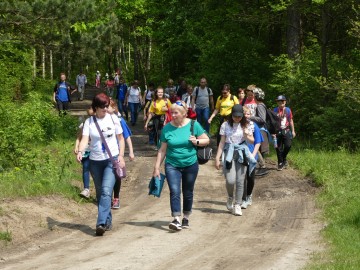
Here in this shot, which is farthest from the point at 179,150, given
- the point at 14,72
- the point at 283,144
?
the point at 14,72

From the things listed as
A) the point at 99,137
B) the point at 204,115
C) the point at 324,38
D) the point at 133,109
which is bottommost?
the point at 133,109

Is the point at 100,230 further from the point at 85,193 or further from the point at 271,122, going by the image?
the point at 271,122

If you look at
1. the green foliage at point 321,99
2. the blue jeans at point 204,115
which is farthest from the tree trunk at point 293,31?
the blue jeans at point 204,115

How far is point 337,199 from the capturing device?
12.1 meters

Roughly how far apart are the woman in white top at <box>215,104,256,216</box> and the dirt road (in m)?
0.44

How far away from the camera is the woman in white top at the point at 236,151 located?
11.4 metres

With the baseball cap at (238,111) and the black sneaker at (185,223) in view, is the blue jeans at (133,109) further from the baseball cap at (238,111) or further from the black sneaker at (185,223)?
the black sneaker at (185,223)

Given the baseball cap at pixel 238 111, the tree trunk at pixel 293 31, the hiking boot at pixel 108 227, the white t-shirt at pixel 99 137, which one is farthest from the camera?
the tree trunk at pixel 293 31

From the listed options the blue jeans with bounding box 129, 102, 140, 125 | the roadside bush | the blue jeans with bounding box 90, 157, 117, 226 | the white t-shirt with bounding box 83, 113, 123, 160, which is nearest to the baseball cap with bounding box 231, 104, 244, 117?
the white t-shirt with bounding box 83, 113, 123, 160

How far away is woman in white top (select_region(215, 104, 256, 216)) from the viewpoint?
37.3 ft

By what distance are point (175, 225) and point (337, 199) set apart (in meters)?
3.37

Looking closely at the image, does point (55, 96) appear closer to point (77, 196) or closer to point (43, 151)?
point (43, 151)

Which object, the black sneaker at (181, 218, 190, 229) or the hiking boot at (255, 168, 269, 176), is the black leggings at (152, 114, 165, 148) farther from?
the black sneaker at (181, 218, 190, 229)

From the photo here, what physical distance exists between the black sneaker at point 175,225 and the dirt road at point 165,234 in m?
0.09
